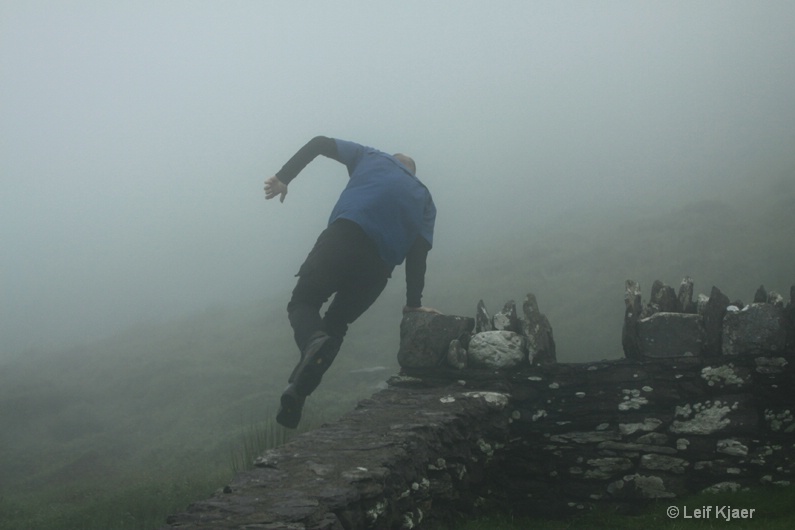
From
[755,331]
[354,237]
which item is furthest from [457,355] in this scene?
[755,331]

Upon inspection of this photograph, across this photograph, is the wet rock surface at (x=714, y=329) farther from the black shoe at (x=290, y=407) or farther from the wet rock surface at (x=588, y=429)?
the black shoe at (x=290, y=407)

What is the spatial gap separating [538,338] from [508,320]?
0.43 metres

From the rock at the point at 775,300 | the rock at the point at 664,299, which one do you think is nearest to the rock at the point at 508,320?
the rock at the point at 664,299

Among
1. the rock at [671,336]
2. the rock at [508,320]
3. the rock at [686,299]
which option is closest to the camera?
the rock at [671,336]

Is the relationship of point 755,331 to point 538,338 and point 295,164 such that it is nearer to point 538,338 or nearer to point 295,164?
point 538,338

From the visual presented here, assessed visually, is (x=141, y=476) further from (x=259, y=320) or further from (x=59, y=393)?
(x=259, y=320)

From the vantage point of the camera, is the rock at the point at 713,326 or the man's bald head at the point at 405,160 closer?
the rock at the point at 713,326

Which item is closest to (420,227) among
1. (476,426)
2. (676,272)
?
(476,426)

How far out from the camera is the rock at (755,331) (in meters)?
5.09

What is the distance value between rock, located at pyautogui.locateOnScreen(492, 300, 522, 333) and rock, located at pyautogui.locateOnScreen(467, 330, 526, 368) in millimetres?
168

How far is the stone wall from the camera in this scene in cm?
466

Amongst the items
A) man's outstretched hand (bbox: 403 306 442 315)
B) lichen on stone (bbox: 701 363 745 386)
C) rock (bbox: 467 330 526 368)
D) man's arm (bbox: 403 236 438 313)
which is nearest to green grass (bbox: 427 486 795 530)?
lichen on stone (bbox: 701 363 745 386)

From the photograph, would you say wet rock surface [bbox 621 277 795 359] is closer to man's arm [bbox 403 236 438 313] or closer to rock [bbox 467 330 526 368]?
rock [bbox 467 330 526 368]

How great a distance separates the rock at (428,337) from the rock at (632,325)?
1250 millimetres
